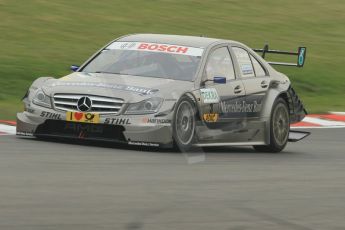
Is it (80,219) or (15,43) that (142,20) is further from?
(80,219)

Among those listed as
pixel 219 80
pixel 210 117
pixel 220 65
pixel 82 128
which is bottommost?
pixel 82 128

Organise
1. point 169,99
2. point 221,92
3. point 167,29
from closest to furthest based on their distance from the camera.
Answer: point 169,99, point 221,92, point 167,29

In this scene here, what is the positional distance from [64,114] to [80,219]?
430 centimetres

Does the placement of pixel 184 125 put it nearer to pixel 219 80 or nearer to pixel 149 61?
pixel 219 80

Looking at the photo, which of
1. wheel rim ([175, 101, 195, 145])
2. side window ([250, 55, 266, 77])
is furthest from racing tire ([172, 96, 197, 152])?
side window ([250, 55, 266, 77])

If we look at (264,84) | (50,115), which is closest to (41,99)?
(50,115)

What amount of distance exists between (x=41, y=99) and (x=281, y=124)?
3.14 meters

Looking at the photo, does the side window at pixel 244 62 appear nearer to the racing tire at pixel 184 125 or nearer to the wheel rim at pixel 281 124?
the wheel rim at pixel 281 124

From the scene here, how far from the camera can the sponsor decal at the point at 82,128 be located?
10672 mm

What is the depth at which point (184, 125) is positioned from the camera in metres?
11.0

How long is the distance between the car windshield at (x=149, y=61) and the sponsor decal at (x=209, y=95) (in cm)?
21

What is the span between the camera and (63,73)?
19297 millimetres

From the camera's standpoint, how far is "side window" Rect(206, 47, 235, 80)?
11.7 metres

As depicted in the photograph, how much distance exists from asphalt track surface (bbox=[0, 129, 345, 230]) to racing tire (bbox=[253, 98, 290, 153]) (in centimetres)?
62
